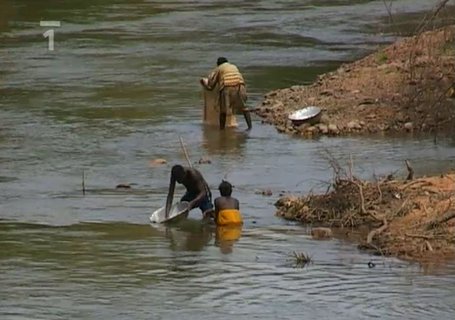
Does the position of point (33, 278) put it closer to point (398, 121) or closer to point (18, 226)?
point (18, 226)

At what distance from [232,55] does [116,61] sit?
2.62 m

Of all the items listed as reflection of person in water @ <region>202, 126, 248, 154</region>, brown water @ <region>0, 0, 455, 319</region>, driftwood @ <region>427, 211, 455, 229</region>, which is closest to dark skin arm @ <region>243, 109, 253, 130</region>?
brown water @ <region>0, 0, 455, 319</region>

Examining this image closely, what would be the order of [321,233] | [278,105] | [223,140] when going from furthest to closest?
1. [278,105]
2. [223,140]
3. [321,233]

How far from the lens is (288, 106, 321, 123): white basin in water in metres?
23.8

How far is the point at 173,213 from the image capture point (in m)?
16.7

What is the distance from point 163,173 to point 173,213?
350 cm

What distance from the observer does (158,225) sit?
16.6m

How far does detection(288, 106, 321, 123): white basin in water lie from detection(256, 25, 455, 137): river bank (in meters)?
0.11

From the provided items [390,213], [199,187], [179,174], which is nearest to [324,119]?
[199,187]

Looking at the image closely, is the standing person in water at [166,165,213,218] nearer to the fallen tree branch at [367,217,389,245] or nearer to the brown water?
the brown water

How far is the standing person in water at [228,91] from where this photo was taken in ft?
79.1

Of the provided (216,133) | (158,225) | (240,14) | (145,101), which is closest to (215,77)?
(216,133)

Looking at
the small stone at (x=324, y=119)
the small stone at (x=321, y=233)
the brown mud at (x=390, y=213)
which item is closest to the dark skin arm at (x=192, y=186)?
the brown mud at (x=390, y=213)

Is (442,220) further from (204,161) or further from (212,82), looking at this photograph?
(212,82)
